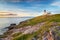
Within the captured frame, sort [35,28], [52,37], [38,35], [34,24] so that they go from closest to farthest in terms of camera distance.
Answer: [52,37]
[38,35]
[35,28]
[34,24]

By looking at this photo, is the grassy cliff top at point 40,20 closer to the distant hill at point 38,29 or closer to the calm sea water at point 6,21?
the distant hill at point 38,29

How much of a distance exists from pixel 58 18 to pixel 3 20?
307 cm

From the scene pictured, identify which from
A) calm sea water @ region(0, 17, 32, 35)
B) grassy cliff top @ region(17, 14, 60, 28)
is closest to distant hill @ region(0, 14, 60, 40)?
grassy cliff top @ region(17, 14, 60, 28)

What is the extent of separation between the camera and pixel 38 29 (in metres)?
9.22

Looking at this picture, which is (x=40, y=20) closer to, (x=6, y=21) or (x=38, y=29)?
(x=38, y=29)

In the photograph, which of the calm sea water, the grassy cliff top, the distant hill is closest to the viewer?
the distant hill

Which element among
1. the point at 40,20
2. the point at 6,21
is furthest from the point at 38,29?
the point at 6,21

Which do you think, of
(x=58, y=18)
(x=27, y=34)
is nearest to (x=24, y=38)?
(x=27, y=34)

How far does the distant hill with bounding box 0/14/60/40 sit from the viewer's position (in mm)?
8438

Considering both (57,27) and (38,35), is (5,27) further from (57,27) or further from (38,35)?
(57,27)

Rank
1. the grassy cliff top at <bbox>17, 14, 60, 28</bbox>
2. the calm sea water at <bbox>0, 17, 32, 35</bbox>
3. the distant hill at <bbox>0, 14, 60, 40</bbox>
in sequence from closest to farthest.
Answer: the distant hill at <bbox>0, 14, 60, 40</bbox>, the calm sea water at <bbox>0, 17, 32, 35</bbox>, the grassy cliff top at <bbox>17, 14, 60, 28</bbox>

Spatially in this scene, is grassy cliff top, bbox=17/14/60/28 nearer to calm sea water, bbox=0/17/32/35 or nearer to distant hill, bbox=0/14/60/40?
distant hill, bbox=0/14/60/40

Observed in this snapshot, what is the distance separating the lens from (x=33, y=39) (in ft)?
28.3

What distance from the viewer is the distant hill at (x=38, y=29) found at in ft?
27.7
